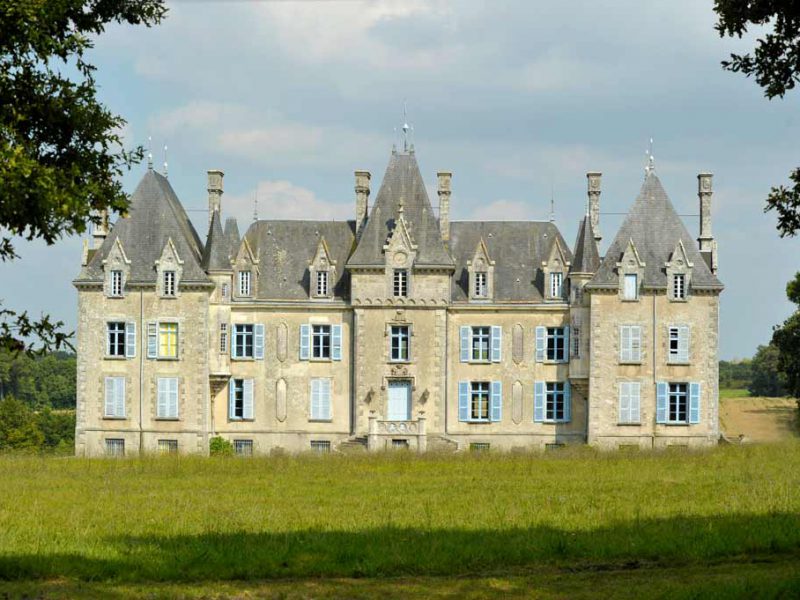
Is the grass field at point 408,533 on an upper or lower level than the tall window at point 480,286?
lower

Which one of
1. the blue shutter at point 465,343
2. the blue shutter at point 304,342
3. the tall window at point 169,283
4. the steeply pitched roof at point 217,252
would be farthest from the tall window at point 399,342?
the tall window at point 169,283

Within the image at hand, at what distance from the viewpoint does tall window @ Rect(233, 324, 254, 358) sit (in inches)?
2283

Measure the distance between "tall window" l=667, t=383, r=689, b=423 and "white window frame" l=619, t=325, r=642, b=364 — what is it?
194cm

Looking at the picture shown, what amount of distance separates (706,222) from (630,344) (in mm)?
7451

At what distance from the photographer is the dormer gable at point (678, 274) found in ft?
184

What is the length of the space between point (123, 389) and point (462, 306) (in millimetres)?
15004

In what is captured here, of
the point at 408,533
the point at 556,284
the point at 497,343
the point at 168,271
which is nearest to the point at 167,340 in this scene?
the point at 168,271

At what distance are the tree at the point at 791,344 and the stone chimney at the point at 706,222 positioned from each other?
255 inches

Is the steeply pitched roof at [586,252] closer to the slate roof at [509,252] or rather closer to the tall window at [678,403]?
the slate roof at [509,252]

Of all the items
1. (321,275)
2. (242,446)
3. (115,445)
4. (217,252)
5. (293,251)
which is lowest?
(242,446)

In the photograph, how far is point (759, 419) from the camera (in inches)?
2852

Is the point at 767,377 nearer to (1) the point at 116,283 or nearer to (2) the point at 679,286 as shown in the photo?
(2) the point at 679,286

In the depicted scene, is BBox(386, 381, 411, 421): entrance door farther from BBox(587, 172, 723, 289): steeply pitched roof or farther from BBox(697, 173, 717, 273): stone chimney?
BBox(697, 173, 717, 273): stone chimney

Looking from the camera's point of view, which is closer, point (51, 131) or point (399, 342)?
point (51, 131)
